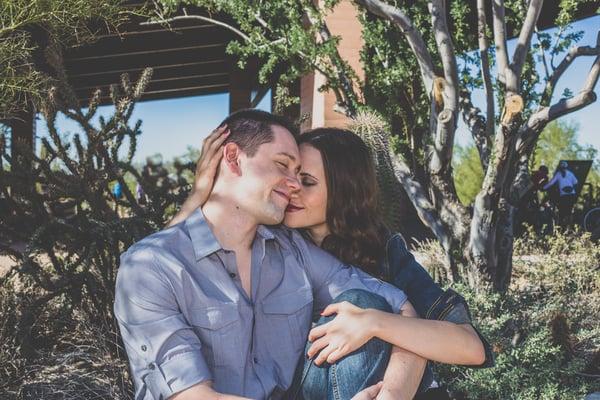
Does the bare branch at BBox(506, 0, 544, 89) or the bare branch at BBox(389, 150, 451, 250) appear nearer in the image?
the bare branch at BBox(506, 0, 544, 89)

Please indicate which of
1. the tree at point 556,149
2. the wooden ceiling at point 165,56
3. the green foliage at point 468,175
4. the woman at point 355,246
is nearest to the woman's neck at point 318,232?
the woman at point 355,246

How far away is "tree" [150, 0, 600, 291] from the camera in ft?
15.7

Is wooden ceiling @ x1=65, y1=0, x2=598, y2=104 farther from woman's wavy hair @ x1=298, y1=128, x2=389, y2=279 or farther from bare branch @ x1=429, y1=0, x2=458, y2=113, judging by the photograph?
woman's wavy hair @ x1=298, y1=128, x2=389, y2=279

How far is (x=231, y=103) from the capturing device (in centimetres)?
1365

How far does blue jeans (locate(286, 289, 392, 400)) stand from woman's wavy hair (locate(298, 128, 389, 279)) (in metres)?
0.48

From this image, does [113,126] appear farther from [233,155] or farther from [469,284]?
[469,284]

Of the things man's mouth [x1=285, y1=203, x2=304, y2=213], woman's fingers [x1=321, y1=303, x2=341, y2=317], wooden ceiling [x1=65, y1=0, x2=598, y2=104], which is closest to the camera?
woman's fingers [x1=321, y1=303, x2=341, y2=317]

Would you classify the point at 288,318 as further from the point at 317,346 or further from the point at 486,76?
the point at 486,76

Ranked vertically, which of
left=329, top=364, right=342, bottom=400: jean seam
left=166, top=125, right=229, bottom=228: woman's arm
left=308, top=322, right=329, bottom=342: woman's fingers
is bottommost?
left=329, top=364, right=342, bottom=400: jean seam

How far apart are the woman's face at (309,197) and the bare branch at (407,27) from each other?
7.55ft

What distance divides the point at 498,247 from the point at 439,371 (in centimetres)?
142

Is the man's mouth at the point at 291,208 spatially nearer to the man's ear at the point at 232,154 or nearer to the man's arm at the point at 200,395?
the man's ear at the point at 232,154

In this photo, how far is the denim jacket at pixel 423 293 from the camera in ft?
7.57

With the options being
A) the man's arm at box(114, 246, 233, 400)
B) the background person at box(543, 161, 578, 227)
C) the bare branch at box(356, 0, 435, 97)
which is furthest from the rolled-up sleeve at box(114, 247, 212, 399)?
the background person at box(543, 161, 578, 227)
